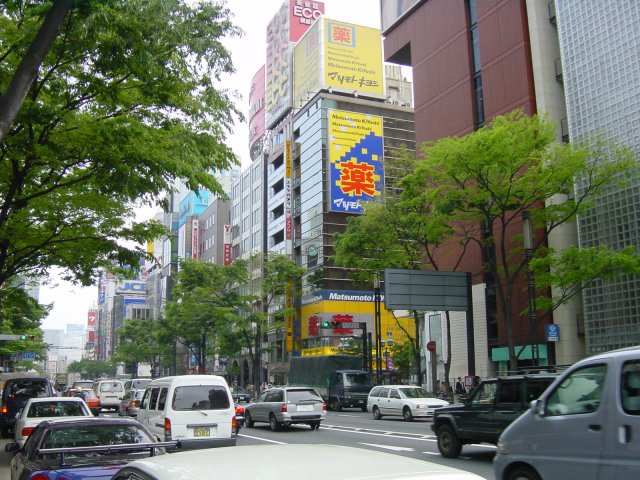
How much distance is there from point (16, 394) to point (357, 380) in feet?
64.6

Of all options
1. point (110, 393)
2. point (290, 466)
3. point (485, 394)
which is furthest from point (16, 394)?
point (290, 466)

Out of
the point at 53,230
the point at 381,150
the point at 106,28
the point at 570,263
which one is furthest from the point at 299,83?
the point at 106,28

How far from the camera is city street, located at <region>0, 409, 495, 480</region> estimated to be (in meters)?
13.4

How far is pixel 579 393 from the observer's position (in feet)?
23.5

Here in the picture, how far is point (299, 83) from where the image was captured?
2968 inches

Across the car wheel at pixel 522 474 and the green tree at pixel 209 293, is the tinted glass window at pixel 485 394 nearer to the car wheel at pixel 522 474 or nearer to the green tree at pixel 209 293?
the car wheel at pixel 522 474

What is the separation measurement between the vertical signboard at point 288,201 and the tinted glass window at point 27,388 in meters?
49.0

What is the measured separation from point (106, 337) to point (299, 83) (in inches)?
5049

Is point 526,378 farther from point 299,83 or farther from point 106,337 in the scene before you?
point 106,337

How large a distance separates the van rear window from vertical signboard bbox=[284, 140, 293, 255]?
56738 millimetres

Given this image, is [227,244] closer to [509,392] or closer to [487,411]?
[487,411]

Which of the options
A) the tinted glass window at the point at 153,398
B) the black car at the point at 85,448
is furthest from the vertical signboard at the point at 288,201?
the black car at the point at 85,448

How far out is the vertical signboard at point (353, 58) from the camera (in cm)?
7100

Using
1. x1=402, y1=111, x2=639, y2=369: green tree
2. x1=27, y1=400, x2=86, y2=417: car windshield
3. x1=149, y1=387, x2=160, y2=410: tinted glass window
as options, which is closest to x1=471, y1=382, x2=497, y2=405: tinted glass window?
x1=149, y1=387, x2=160, y2=410: tinted glass window
